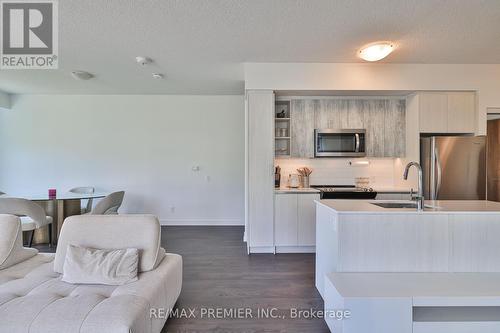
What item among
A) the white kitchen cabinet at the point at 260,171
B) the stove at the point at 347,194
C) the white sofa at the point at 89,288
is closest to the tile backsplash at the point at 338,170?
the stove at the point at 347,194

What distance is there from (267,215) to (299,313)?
1699 millimetres

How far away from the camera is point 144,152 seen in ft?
17.8

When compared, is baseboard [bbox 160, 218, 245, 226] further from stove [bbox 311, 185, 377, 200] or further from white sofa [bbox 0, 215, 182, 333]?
white sofa [bbox 0, 215, 182, 333]

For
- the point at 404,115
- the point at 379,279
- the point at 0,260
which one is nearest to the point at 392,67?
the point at 404,115

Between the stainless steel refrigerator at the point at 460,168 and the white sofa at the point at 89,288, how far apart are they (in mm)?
3623

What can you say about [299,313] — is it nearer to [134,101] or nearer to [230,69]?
[230,69]

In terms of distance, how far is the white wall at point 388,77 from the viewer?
3.79m

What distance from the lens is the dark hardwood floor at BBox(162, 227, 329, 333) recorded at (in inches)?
81.4

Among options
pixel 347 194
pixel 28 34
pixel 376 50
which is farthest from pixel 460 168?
pixel 28 34

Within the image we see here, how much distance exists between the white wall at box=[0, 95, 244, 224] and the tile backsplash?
4.03 ft

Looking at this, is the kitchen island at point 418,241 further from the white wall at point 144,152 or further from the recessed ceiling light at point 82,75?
the recessed ceiling light at point 82,75

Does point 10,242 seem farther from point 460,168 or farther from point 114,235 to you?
point 460,168

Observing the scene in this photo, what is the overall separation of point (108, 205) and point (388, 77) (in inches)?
174

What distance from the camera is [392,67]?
3814mm
